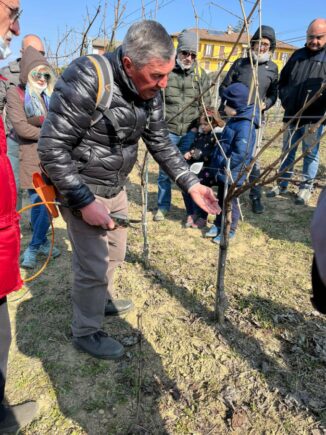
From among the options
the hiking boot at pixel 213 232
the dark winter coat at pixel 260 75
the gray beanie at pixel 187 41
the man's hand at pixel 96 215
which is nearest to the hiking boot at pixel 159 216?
the hiking boot at pixel 213 232

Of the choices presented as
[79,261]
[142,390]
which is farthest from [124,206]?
[142,390]

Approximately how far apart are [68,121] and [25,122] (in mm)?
1639

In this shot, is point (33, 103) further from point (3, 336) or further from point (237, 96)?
point (3, 336)

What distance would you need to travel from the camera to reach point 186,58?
3.83m

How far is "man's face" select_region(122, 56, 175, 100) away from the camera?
160cm

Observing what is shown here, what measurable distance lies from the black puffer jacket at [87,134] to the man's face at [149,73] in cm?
4

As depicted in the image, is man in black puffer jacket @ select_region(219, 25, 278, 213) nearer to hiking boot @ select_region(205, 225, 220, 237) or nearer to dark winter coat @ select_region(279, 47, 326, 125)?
dark winter coat @ select_region(279, 47, 326, 125)

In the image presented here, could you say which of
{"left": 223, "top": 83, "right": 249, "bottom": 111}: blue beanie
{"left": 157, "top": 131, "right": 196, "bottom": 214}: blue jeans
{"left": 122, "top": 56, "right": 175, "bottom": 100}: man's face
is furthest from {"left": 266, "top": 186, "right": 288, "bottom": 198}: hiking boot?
{"left": 122, "top": 56, "right": 175, "bottom": 100}: man's face

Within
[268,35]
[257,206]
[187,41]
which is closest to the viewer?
[187,41]

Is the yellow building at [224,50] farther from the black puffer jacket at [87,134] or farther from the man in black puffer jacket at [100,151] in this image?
the black puffer jacket at [87,134]

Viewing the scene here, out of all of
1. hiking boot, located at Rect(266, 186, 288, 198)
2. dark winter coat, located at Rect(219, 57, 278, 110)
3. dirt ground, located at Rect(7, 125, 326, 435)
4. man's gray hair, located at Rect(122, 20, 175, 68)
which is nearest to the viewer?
man's gray hair, located at Rect(122, 20, 175, 68)

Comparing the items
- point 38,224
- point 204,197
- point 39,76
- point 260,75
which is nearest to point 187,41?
point 260,75

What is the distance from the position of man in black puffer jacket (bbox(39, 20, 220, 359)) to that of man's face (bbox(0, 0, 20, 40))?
0.31 metres

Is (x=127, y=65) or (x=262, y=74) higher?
(x=262, y=74)
